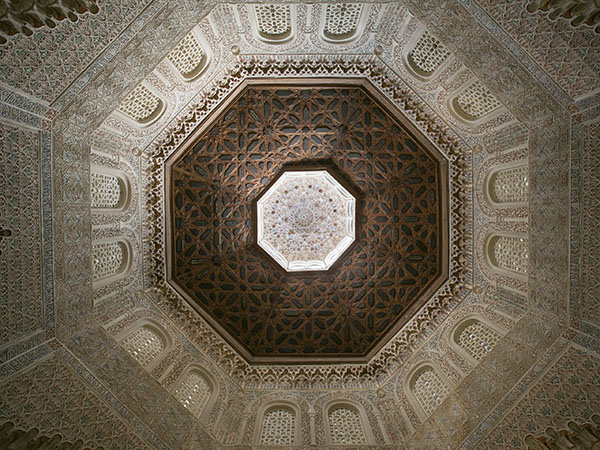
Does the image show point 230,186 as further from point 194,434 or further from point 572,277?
point 572,277

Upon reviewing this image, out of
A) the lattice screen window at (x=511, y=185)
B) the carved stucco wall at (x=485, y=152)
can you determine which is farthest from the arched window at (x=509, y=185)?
the carved stucco wall at (x=485, y=152)

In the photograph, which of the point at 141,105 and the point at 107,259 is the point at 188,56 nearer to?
the point at 141,105

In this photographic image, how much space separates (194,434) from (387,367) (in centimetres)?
321

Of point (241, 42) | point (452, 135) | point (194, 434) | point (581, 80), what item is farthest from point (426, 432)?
point (241, 42)

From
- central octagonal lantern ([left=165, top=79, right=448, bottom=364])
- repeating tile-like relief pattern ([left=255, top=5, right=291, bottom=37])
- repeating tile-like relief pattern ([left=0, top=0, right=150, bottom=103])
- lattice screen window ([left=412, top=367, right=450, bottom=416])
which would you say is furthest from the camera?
central octagonal lantern ([left=165, top=79, right=448, bottom=364])

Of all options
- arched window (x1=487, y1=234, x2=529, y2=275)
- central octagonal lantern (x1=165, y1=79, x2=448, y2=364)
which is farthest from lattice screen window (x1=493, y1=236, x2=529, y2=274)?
central octagonal lantern (x1=165, y1=79, x2=448, y2=364)

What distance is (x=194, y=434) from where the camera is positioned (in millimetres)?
5488

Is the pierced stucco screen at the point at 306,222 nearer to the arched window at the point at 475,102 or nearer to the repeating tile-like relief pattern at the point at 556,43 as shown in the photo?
the arched window at the point at 475,102

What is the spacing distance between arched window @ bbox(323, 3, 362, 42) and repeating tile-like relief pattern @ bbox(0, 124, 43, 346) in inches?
153

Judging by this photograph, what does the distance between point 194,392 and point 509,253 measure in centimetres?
521

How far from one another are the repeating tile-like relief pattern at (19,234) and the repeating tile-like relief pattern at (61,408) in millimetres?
534

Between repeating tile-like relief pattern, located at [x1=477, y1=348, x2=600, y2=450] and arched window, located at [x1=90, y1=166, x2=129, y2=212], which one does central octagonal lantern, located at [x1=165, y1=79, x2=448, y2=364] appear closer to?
arched window, located at [x1=90, y1=166, x2=129, y2=212]

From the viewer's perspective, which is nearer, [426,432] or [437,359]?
[426,432]

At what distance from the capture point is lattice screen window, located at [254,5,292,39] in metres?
5.34
